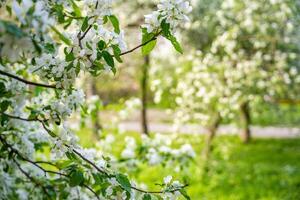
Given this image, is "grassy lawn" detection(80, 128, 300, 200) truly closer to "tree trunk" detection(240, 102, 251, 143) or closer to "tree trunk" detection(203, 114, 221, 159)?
"tree trunk" detection(203, 114, 221, 159)

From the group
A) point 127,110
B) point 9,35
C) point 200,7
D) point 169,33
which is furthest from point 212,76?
point 9,35

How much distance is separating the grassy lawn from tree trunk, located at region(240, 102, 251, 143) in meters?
0.63

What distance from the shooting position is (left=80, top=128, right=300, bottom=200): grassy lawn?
23.3 ft

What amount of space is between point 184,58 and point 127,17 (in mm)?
2759

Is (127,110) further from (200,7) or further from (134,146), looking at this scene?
(200,7)

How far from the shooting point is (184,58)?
831cm

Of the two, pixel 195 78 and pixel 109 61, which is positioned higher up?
pixel 195 78

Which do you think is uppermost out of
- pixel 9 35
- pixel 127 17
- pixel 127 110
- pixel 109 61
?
pixel 127 17

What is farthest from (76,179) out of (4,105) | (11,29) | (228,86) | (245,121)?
(245,121)

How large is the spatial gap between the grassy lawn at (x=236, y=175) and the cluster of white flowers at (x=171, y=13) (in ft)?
13.4

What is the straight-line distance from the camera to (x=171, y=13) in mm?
1851

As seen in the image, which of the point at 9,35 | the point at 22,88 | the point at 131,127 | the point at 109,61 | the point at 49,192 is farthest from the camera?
the point at 131,127

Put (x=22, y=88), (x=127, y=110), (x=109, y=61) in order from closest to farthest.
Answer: (x=109, y=61)
(x=22, y=88)
(x=127, y=110)

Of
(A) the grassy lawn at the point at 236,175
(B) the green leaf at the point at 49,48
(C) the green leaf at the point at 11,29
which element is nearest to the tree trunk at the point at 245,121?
(A) the grassy lawn at the point at 236,175
